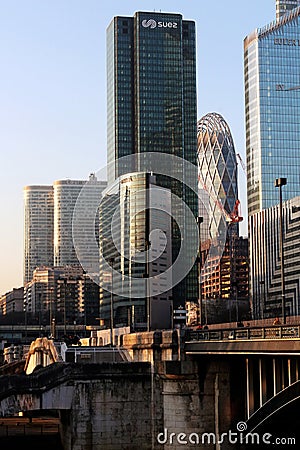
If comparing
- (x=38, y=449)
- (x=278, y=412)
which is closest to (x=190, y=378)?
(x=278, y=412)

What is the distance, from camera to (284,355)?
4156 cm

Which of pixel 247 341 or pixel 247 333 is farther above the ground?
pixel 247 333

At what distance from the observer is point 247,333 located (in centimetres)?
4800

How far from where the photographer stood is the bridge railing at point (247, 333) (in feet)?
139

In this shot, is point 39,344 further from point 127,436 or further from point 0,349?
point 0,349

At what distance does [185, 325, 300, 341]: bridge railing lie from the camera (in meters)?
42.2

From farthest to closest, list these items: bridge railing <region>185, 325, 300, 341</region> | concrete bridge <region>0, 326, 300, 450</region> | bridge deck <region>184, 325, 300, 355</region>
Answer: concrete bridge <region>0, 326, 300, 450</region> < bridge railing <region>185, 325, 300, 341</region> < bridge deck <region>184, 325, 300, 355</region>

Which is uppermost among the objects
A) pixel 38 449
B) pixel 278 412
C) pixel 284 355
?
pixel 284 355

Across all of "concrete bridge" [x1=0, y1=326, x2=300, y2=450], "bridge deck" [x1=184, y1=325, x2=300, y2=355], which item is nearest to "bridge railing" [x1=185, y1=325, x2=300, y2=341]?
"bridge deck" [x1=184, y1=325, x2=300, y2=355]

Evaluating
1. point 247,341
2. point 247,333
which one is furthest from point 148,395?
point 247,341

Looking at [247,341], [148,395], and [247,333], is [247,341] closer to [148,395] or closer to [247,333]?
[247,333]

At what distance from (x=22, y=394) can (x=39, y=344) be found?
34.4m

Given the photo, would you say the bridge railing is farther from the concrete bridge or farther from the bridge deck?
the concrete bridge

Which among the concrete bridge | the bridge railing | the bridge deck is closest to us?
the bridge deck
